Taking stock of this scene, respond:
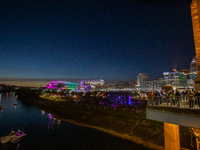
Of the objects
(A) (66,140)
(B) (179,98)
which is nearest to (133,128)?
(A) (66,140)

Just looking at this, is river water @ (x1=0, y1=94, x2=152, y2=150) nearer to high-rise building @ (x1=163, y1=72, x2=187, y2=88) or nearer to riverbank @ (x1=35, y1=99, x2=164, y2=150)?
riverbank @ (x1=35, y1=99, x2=164, y2=150)

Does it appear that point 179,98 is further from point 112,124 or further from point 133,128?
point 112,124

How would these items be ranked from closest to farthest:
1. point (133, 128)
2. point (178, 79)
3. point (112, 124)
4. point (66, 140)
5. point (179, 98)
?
point (179, 98) → point (66, 140) → point (133, 128) → point (112, 124) → point (178, 79)

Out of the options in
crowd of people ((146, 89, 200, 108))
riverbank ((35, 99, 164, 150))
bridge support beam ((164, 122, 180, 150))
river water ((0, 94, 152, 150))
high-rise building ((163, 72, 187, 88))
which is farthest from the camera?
high-rise building ((163, 72, 187, 88))

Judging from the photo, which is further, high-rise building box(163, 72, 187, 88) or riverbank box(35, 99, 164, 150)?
high-rise building box(163, 72, 187, 88)

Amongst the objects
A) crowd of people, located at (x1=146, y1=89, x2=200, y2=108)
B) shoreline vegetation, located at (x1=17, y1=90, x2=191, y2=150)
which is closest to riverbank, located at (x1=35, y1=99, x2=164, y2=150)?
shoreline vegetation, located at (x1=17, y1=90, x2=191, y2=150)

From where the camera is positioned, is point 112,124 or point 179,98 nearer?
point 179,98

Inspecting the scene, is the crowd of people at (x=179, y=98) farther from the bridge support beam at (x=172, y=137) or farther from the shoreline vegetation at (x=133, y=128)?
the shoreline vegetation at (x=133, y=128)

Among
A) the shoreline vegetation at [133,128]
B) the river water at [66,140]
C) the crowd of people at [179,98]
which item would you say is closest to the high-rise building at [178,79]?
the shoreline vegetation at [133,128]

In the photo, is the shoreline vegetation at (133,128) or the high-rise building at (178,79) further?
the high-rise building at (178,79)

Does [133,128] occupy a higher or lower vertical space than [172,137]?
lower

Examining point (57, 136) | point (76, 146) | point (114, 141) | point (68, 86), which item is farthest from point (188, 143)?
point (68, 86)

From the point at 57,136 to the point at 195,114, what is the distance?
22705 mm

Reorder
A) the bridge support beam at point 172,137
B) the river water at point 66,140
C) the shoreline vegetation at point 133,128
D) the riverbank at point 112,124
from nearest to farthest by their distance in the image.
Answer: the bridge support beam at point 172,137
the shoreline vegetation at point 133,128
the river water at point 66,140
the riverbank at point 112,124
